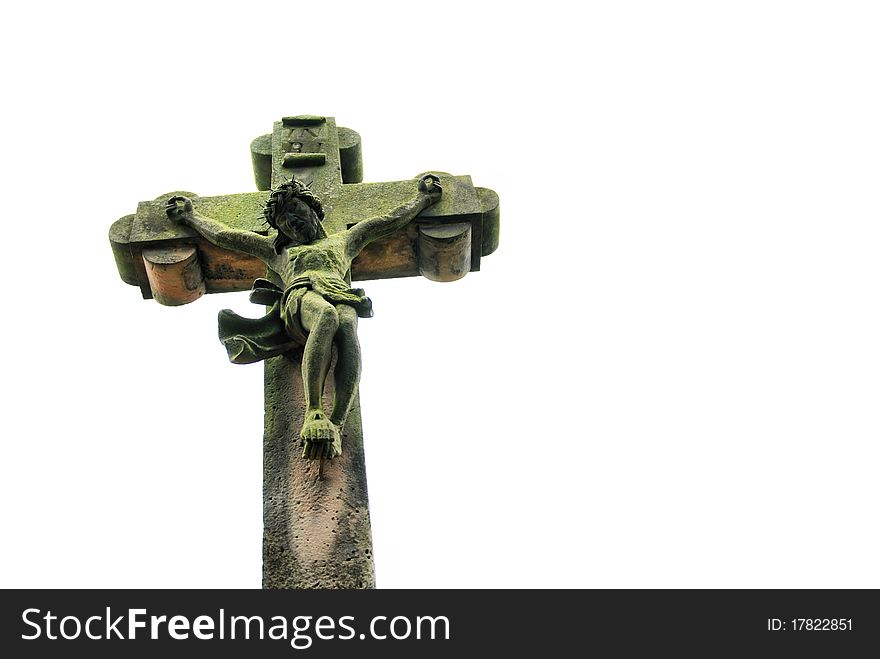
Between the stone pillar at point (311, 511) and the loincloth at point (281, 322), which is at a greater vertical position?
the loincloth at point (281, 322)

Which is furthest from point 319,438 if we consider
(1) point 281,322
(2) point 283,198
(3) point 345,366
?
(2) point 283,198

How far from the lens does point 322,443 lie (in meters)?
5.14

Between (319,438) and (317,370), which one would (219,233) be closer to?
(317,370)

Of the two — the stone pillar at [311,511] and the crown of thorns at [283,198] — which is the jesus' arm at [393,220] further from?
the stone pillar at [311,511]

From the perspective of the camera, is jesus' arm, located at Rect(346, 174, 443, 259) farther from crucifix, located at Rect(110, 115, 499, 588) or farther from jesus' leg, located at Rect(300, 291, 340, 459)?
jesus' leg, located at Rect(300, 291, 340, 459)

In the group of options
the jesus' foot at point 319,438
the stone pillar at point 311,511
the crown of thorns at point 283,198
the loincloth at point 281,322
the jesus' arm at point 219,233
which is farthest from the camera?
the jesus' arm at point 219,233

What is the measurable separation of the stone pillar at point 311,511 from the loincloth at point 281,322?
0.28m

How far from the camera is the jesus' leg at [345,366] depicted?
5.48 meters

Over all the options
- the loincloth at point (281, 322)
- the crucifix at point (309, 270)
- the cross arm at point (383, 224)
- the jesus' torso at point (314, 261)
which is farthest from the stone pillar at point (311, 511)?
the cross arm at point (383, 224)

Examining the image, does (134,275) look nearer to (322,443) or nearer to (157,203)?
(157,203)

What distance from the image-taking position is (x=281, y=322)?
5.99 meters
